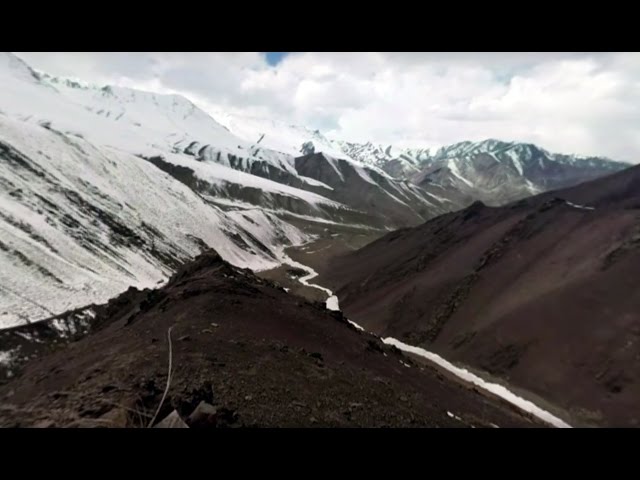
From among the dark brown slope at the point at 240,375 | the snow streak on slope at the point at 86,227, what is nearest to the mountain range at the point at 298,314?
the dark brown slope at the point at 240,375

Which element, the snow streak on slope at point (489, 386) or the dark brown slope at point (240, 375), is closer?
the dark brown slope at point (240, 375)

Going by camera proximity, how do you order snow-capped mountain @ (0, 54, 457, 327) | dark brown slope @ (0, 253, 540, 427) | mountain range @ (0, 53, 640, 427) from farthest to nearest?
snow-capped mountain @ (0, 54, 457, 327)
mountain range @ (0, 53, 640, 427)
dark brown slope @ (0, 253, 540, 427)

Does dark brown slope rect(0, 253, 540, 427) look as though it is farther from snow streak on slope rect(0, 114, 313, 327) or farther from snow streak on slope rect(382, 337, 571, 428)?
snow streak on slope rect(0, 114, 313, 327)

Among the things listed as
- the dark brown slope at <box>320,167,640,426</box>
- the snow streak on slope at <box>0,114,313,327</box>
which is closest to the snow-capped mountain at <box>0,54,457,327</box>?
the snow streak on slope at <box>0,114,313,327</box>

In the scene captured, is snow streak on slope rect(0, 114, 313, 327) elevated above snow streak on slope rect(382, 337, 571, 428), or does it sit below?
below

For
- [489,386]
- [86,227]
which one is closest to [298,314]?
[489,386]

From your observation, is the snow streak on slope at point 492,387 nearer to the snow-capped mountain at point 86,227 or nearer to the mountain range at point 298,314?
the mountain range at point 298,314
